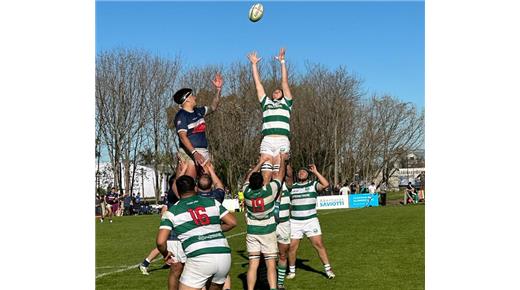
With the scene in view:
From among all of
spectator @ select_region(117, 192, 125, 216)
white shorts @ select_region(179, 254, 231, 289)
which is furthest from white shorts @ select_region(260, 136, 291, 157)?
spectator @ select_region(117, 192, 125, 216)

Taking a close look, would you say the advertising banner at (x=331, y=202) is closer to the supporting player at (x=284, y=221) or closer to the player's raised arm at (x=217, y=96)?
the supporting player at (x=284, y=221)

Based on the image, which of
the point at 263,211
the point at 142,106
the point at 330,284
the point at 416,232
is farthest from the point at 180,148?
the point at 142,106

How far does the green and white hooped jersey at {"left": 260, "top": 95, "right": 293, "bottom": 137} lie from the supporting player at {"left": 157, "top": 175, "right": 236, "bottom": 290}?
155 inches

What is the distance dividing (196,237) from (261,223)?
2.67 metres

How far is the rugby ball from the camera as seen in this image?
11914mm

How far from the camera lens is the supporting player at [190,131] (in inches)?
408

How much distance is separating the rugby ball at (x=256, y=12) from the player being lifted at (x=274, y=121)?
0.71 meters

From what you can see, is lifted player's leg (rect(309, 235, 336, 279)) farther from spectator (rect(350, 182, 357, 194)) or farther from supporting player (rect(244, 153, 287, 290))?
spectator (rect(350, 182, 357, 194))

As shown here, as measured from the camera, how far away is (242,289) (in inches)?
480

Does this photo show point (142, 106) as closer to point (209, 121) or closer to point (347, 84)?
point (209, 121)

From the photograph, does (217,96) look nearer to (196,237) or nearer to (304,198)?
(304,198)

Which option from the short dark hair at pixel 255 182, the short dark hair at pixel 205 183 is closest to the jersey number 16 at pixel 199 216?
the short dark hair at pixel 205 183
